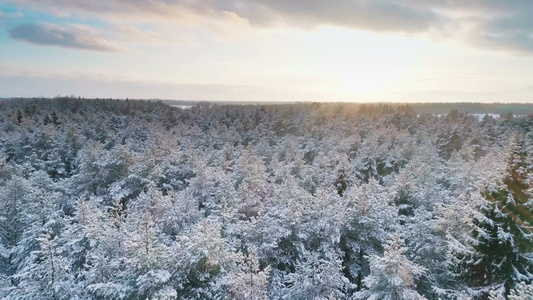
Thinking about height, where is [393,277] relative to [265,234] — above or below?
above

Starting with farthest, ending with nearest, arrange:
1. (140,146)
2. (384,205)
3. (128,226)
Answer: (140,146) < (384,205) < (128,226)

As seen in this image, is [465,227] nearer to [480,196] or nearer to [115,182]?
[480,196]

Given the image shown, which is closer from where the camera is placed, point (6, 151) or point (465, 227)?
point (465, 227)

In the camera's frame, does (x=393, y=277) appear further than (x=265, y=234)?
No

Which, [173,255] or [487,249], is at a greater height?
[487,249]

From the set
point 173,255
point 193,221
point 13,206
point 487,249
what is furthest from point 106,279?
point 487,249

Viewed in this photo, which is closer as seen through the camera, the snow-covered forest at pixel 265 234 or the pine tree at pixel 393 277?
the pine tree at pixel 393 277

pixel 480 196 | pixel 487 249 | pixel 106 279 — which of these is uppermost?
pixel 480 196

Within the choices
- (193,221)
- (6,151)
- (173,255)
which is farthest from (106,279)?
(6,151)

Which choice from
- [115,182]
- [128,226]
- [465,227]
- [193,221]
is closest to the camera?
[465,227]

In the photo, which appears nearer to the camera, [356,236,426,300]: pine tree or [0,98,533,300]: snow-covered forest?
[356,236,426,300]: pine tree
